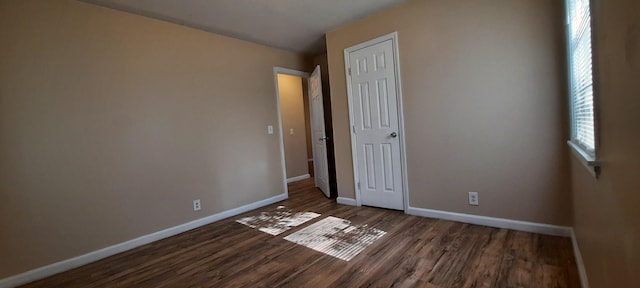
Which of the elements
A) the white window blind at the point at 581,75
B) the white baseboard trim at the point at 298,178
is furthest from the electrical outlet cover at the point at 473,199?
the white baseboard trim at the point at 298,178

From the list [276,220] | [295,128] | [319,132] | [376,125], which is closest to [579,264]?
[376,125]

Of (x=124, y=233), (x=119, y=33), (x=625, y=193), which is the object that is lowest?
(x=124, y=233)

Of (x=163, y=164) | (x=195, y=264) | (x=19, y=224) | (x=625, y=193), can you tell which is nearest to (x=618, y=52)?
(x=625, y=193)

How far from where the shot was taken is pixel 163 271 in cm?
211

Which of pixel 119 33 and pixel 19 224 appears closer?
pixel 19 224

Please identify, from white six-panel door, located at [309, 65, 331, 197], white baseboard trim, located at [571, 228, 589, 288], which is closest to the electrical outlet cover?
white baseboard trim, located at [571, 228, 589, 288]

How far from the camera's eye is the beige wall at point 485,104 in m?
2.11

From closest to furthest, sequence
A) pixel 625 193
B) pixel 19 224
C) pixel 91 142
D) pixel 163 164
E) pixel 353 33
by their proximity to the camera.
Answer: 1. pixel 625 193
2. pixel 19 224
3. pixel 91 142
4. pixel 163 164
5. pixel 353 33

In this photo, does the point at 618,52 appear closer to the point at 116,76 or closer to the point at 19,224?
the point at 116,76

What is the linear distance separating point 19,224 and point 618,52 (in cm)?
351

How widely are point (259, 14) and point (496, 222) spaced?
3059mm

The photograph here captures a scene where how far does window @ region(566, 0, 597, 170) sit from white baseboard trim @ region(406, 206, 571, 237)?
782 millimetres

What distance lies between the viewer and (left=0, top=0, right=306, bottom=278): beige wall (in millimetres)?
2080

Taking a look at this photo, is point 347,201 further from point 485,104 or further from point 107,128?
point 107,128
